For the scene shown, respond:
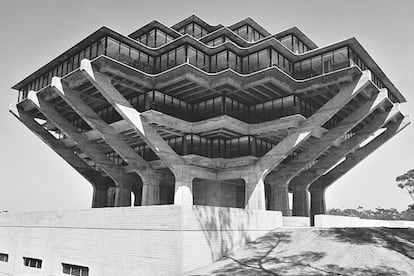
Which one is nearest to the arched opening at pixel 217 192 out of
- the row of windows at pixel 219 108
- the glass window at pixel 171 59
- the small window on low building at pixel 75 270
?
the row of windows at pixel 219 108

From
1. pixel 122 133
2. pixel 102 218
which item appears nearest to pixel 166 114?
pixel 122 133

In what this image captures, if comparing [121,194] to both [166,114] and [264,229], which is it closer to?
[166,114]

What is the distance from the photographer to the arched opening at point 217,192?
151 feet

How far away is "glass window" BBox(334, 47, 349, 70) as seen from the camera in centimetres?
3769

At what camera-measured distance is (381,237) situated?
23.0 m

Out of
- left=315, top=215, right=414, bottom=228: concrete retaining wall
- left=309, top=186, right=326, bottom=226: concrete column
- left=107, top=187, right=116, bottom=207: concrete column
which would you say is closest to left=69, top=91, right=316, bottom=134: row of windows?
left=315, top=215, right=414, bottom=228: concrete retaining wall

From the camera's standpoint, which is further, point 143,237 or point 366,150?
point 366,150

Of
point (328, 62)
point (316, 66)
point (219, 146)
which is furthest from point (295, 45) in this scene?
point (219, 146)

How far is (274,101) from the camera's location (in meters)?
41.5

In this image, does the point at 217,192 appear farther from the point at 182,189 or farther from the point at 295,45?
the point at 295,45

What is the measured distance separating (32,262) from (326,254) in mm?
25094

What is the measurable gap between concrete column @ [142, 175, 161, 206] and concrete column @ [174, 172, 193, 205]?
4353 millimetres

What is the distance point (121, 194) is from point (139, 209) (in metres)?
24.8

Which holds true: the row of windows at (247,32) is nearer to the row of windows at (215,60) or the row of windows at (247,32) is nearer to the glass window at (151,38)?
the row of windows at (215,60)
